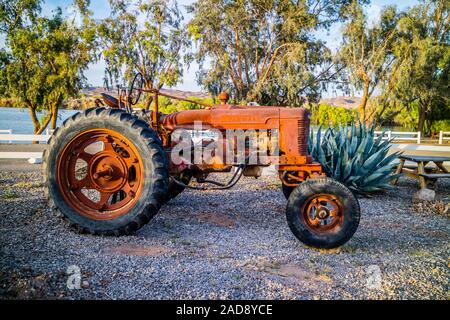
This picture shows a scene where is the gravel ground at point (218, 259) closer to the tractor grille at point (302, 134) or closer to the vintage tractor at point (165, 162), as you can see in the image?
the vintage tractor at point (165, 162)

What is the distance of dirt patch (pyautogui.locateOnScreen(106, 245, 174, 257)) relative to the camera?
10.7ft

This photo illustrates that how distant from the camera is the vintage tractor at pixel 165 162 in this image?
138 inches

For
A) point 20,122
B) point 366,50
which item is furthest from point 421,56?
point 20,122

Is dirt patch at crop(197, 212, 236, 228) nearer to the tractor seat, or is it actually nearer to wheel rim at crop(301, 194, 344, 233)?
wheel rim at crop(301, 194, 344, 233)

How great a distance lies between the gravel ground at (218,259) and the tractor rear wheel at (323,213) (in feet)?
0.50

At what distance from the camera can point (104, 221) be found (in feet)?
12.0

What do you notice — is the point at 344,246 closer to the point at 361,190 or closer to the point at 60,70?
the point at 361,190

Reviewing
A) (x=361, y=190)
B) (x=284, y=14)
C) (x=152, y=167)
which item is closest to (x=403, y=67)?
(x=284, y=14)

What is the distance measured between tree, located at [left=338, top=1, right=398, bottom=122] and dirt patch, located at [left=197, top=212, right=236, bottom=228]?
22.0m

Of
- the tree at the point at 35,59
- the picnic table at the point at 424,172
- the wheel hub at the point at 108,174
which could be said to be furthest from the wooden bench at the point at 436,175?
the tree at the point at 35,59

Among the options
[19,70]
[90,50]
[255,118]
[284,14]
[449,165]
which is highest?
[284,14]

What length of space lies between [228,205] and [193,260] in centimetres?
227

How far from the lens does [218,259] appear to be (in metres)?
3.20

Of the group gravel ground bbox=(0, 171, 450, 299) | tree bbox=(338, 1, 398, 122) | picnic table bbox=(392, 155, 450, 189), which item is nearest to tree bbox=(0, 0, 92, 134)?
gravel ground bbox=(0, 171, 450, 299)
